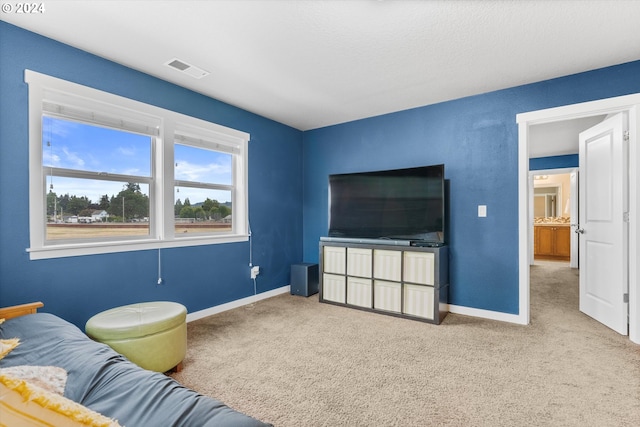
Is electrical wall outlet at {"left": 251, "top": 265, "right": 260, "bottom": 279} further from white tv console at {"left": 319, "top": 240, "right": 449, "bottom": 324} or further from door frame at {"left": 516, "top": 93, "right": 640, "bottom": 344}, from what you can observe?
door frame at {"left": 516, "top": 93, "right": 640, "bottom": 344}

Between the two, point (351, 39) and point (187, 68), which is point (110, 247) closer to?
point (187, 68)

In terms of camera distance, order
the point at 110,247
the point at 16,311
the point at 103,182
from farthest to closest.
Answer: the point at 103,182 < the point at 110,247 < the point at 16,311

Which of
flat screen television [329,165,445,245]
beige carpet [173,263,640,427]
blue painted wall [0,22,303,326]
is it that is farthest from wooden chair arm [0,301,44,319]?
flat screen television [329,165,445,245]

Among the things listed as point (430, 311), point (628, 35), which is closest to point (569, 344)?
point (430, 311)

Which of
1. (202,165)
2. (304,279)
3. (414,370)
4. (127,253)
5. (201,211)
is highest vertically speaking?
(202,165)

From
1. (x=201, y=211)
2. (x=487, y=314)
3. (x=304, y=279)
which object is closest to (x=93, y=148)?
(x=201, y=211)

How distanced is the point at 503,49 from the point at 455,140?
1.18m

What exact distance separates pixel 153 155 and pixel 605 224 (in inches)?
180

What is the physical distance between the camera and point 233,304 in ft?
12.0

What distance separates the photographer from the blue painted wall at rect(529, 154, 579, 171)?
244 inches

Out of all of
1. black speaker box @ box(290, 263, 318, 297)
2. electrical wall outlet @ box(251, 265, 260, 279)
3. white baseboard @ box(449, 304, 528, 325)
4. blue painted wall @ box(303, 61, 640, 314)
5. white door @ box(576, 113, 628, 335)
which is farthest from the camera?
black speaker box @ box(290, 263, 318, 297)

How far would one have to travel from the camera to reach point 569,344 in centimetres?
258

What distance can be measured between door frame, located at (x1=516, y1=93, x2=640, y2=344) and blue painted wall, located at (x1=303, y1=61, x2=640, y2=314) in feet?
0.20

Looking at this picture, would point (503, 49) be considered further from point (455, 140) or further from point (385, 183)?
point (385, 183)
